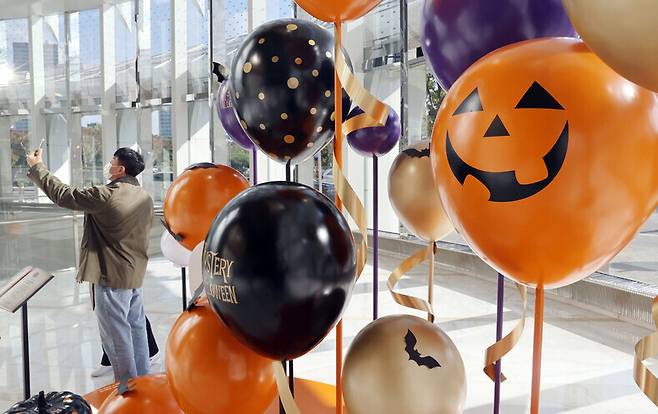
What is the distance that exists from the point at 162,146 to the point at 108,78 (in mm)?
1657

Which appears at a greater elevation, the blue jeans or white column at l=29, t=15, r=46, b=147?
white column at l=29, t=15, r=46, b=147

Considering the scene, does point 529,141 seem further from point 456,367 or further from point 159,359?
point 159,359

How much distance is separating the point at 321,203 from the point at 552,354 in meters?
3.08

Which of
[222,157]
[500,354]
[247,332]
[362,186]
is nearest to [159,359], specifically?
[247,332]

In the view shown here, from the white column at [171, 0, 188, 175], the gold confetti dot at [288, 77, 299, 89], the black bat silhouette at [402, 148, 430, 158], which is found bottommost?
the black bat silhouette at [402, 148, 430, 158]

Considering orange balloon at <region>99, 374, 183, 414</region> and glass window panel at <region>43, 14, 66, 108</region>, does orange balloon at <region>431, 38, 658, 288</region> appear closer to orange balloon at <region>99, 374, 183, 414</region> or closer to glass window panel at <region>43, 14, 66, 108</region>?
orange balloon at <region>99, 374, 183, 414</region>

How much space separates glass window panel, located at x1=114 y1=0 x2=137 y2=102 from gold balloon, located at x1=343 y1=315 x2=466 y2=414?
981cm

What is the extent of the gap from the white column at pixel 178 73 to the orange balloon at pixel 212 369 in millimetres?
8479

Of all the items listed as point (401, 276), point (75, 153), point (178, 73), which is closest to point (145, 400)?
point (401, 276)

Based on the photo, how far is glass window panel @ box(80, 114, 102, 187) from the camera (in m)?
10.5

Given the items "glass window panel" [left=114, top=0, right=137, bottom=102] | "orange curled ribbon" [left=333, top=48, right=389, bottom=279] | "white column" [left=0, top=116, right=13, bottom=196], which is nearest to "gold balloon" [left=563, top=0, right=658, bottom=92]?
"orange curled ribbon" [left=333, top=48, right=389, bottom=279]

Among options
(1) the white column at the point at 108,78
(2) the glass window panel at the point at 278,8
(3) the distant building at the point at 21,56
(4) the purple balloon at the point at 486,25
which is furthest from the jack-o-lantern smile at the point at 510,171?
(3) the distant building at the point at 21,56

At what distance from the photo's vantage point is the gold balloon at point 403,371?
3.87 ft

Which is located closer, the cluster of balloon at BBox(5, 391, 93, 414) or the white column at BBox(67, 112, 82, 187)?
the cluster of balloon at BBox(5, 391, 93, 414)
